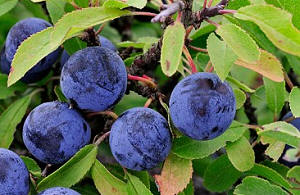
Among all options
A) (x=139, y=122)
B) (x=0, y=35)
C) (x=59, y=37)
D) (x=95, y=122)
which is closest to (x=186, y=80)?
(x=139, y=122)

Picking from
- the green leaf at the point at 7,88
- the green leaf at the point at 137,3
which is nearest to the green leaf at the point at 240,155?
the green leaf at the point at 137,3

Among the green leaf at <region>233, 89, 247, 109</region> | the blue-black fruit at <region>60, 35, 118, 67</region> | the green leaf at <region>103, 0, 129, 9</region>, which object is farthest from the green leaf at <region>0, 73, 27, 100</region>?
the green leaf at <region>233, 89, 247, 109</region>

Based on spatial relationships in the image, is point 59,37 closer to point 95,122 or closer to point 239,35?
point 239,35

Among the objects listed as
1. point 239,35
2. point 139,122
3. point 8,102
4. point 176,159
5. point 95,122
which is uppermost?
point 239,35

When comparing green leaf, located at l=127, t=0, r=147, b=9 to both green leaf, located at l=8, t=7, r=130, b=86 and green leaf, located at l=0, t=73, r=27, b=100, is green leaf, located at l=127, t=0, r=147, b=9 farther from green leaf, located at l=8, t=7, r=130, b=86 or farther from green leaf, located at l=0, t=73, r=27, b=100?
green leaf, located at l=0, t=73, r=27, b=100

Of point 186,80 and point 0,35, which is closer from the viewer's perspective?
point 186,80
